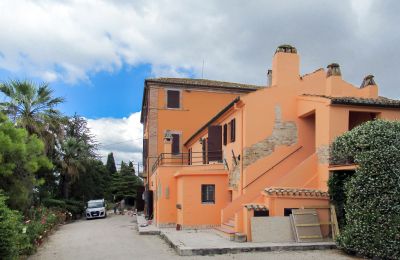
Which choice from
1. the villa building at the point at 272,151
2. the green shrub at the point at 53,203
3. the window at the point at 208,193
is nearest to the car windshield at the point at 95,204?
the green shrub at the point at 53,203

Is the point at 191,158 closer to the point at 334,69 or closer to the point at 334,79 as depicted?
the point at 334,79

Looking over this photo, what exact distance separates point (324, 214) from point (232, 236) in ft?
Result: 11.4

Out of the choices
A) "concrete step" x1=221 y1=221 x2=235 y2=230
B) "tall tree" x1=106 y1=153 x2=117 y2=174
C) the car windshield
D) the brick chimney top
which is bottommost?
the car windshield

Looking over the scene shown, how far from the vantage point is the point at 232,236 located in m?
14.6

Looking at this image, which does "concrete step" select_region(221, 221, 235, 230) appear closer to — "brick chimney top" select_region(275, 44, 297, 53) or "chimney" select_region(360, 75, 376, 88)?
"brick chimney top" select_region(275, 44, 297, 53)

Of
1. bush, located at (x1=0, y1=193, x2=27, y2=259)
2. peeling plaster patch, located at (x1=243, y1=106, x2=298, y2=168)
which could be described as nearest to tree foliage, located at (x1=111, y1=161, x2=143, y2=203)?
peeling plaster patch, located at (x1=243, y1=106, x2=298, y2=168)

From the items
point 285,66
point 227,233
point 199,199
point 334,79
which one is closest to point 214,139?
point 199,199

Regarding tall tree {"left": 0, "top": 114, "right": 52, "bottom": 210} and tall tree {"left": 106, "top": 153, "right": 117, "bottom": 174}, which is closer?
tall tree {"left": 0, "top": 114, "right": 52, "bottom": 210}

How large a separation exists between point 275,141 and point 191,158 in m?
10.6

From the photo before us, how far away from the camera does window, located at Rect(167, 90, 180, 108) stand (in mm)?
29438

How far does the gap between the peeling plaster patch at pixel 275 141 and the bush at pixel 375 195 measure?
5.51 meters

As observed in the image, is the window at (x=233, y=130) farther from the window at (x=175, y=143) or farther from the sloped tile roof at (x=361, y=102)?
the window at (x=175, y=143)

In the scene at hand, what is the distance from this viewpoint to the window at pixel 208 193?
63.5 feet

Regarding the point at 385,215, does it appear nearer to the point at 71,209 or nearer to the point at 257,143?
the point at 257,143
